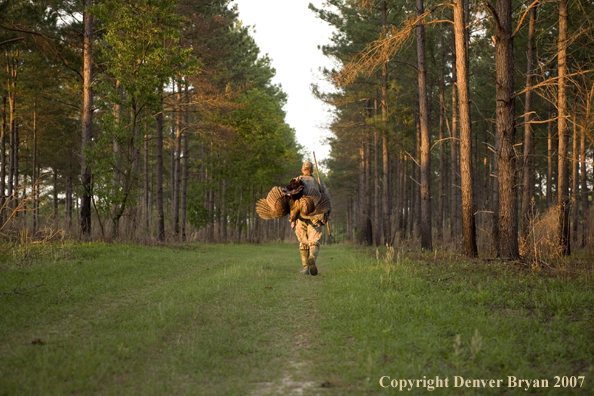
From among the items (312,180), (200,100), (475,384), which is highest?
(200,100)

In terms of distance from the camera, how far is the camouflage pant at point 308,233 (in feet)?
36.8

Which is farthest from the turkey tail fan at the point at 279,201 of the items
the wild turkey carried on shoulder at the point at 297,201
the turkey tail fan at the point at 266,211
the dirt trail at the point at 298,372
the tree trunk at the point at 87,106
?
the tree trunk at the point at 87,106

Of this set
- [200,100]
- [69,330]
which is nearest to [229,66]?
[200,100]

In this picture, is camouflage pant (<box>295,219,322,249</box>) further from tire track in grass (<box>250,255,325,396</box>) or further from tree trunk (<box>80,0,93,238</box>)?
tree trunk (<box>80,0,93,238</box>)

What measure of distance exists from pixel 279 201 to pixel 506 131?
566cm

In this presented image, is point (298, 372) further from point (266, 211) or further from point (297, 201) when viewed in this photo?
point (266, 211)

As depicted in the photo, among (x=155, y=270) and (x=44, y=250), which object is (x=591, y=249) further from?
(x=44, y=250)

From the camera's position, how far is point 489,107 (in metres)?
30.3

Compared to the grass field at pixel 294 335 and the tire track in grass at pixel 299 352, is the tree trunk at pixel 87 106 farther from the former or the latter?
the tire track in grass at pixel 299 352

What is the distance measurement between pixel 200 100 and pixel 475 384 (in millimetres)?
18850

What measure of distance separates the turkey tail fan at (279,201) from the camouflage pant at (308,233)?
19.1 inches

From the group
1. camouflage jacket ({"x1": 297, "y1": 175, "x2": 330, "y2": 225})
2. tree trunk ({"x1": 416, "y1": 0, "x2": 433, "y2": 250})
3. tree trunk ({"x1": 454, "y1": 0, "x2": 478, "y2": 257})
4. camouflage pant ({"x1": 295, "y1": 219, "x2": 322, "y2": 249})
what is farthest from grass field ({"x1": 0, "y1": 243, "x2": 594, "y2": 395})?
tree trunk ({"x1": 416, "y1": 0, "x2": 433, "y2": 250})

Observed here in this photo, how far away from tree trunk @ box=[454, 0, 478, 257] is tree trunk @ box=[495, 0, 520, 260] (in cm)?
188

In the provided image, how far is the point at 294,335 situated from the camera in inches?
219
